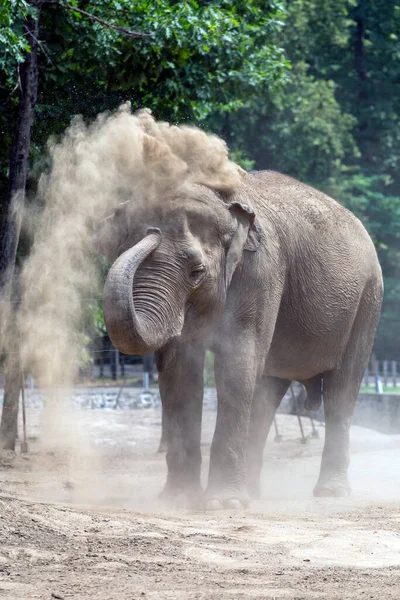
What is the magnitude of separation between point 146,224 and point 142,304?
2.36 ft

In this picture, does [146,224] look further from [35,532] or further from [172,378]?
[35,532]

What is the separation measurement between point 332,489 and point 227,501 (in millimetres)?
1904

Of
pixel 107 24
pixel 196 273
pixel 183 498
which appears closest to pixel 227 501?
pixel 183 498

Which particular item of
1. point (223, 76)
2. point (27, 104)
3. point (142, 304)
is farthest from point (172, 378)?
point (223, 76)

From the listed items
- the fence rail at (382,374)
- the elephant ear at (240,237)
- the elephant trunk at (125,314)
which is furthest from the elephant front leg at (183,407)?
the fence rail at (382,374)

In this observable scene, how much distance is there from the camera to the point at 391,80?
37.1 m

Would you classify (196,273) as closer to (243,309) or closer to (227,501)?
(243,309)

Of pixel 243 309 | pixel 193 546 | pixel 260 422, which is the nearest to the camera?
pixel 193 546

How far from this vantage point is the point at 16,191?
464 inches

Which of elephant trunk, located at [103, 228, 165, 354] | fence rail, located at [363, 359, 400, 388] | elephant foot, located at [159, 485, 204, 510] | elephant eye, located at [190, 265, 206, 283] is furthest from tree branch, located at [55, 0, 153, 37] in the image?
fence rail, located at [363, 359, 400, 388]

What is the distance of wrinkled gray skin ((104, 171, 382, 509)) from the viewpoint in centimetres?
727

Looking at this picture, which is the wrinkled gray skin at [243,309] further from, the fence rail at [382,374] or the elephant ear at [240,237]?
the fence rail at [382,374]

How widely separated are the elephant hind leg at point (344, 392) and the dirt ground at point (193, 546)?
12.2 inches

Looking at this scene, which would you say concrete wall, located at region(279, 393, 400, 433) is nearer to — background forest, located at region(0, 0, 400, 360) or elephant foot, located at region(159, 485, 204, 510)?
background forest, located at region(0, 0, 400, 360)
